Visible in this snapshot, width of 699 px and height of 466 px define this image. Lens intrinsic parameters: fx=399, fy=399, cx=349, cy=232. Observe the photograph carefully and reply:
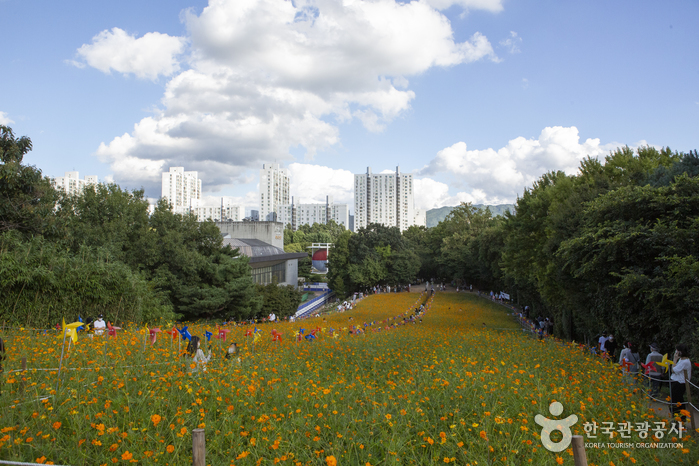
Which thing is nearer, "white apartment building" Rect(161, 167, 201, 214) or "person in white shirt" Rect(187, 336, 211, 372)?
"person in white shirt" Rect(187, 336, 211, 372)

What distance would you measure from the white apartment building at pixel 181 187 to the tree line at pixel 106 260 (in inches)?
4536

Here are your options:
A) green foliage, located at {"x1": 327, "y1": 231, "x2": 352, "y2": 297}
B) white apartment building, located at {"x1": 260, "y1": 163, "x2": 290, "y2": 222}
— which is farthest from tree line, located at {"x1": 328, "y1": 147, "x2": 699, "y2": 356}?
white apartment building, located at {"x1": 260, "y1": 163, "x2": 290, "y2": 222}

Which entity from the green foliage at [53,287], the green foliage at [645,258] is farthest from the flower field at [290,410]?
the green foliage at [53,287]

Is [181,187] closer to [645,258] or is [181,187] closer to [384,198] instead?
[384,198]

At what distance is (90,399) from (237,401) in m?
1.84

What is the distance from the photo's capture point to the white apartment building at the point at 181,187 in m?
139

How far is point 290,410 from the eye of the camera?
17.4 feet

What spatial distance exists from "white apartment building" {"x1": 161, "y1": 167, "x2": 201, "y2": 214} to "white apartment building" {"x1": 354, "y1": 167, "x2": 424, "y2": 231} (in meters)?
63.6

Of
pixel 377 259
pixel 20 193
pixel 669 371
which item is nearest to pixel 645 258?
pixel 669 371

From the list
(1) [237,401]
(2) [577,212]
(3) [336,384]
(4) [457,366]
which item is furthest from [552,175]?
(1) [237,401]

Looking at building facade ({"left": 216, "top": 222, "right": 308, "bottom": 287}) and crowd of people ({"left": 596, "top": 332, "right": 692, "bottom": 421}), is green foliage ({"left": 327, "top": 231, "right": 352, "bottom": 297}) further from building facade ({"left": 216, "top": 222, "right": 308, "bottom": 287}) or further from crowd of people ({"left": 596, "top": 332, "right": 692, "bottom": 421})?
crowd of people ({"left": 596, "top": 332, "right": 692, "bottom": 421})

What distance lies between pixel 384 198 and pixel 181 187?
78109 millimetres

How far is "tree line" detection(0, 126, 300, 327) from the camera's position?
12.9 metres

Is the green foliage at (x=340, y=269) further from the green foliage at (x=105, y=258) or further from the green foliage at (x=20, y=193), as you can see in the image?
the green foliage at (x=20, y=193)
